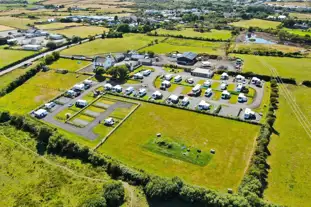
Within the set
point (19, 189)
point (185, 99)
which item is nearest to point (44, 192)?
point (19, 189)

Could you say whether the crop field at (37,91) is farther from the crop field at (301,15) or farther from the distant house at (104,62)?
the crop field at (301,15)

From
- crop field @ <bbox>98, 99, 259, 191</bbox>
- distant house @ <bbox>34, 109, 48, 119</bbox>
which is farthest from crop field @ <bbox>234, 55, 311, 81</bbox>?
distant house @ <bbox>34, 109, 48, 119</bbox>

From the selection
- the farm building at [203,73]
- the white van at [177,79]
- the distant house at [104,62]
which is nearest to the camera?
the white van at [177,79]

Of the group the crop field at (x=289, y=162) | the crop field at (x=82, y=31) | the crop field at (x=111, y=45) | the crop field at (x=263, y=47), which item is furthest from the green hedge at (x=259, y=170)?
the crop field at (x=82, y=31)

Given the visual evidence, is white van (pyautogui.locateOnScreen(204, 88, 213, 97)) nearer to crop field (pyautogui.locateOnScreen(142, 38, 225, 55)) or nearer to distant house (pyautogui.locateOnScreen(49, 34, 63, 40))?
crop field (pyautogui.locateOnScreen(142, 38, 225, 55))

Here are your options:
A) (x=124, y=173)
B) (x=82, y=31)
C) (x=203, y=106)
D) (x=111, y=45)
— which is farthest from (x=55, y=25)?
(x=124, y=173)

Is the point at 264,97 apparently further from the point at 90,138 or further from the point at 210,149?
→ the point at 90,138
